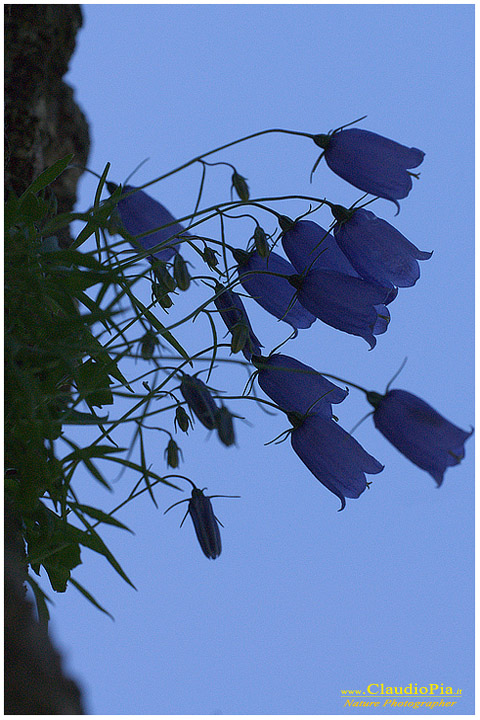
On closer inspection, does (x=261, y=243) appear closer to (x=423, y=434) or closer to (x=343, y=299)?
(x=343, y=299)

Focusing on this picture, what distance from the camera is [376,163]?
617 millimetres

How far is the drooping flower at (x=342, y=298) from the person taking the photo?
607mm

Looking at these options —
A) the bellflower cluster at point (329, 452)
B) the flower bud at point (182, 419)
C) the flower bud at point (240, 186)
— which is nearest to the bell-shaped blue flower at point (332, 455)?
the bellflower cluster at point (329, 452)

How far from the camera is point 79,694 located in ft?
1.34

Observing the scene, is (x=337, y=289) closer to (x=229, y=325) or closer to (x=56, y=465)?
(x=229, y=325)

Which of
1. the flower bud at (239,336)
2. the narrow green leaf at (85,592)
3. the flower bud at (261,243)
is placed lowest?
the narrow green leaf at (85,592)

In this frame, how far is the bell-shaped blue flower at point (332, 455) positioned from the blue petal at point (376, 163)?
216 millimetres

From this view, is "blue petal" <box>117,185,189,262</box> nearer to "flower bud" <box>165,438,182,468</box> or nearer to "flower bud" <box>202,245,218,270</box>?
"flower bud" <box>202,245,218,270</box>

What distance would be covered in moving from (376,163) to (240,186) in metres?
0.13

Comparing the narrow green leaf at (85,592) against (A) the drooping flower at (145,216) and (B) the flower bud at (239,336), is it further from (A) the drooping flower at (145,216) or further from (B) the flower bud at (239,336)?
(A) the drooping flower at (145,216)

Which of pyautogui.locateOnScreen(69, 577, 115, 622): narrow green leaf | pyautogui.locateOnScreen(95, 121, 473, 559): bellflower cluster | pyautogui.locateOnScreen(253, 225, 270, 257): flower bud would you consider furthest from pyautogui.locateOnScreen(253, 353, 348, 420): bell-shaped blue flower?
pyautogui.locateOnScreen(69, 577, 115, 622): narrow green leaf

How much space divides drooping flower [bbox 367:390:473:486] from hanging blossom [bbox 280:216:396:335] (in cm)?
14

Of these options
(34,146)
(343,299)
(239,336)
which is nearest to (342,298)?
(343,299)

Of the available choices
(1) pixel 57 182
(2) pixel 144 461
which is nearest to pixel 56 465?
(2) pixel 144 461
